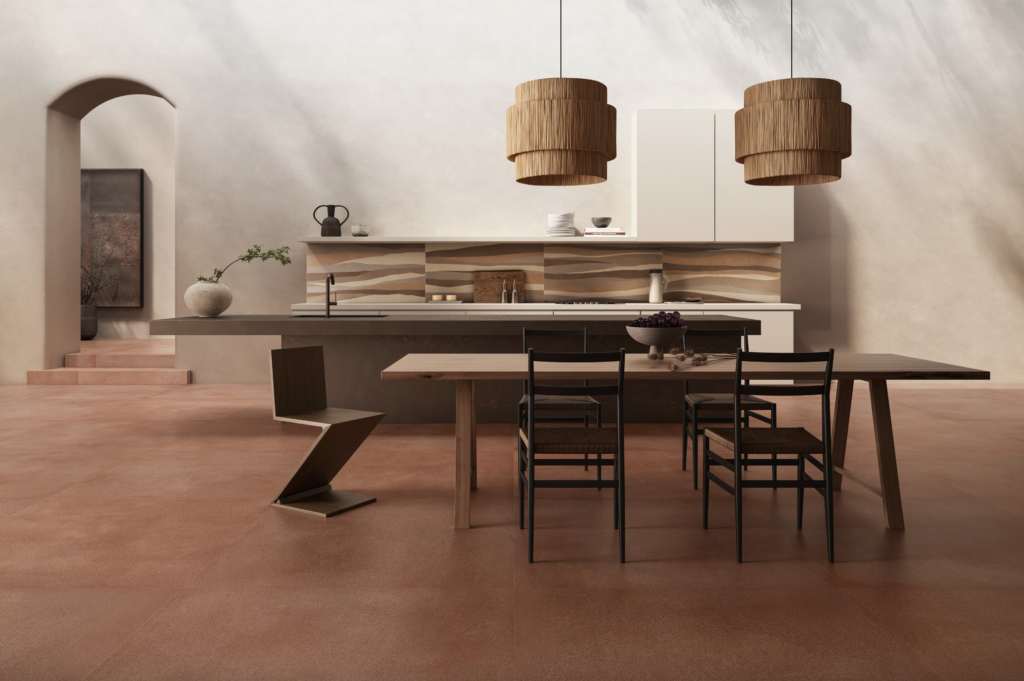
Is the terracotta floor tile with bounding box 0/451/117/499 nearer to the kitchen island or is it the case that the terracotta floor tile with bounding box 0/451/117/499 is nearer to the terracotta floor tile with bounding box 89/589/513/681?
the kitchen island

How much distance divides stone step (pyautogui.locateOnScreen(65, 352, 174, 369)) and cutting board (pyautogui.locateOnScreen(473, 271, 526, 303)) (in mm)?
3294

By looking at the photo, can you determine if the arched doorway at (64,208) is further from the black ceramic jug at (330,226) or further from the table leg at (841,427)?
the table leg at (841,427)

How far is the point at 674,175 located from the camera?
6875 mm

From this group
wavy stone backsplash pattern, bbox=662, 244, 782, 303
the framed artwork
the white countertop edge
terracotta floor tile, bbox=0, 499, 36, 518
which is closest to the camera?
terracotta floor tile, bbox=0, 499, 36, 518

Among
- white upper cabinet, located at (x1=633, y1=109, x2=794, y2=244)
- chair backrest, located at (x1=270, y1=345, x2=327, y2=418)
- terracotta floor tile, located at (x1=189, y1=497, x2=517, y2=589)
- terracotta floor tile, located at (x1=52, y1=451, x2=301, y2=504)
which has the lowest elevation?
terracotta floor tile, located at (x1=189, y1=497, x2=517, y2=589)

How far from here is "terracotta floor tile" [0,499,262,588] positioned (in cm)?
245

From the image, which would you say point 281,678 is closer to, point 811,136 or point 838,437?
point 838,437

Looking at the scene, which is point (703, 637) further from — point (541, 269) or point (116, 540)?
point (541, 269)

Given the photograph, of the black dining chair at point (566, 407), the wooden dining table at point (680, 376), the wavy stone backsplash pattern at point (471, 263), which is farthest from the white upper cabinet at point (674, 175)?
the wooden dining table at point (680, 376)

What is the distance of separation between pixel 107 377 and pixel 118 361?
1.22 feet

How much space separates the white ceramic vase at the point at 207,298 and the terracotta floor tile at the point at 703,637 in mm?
3659

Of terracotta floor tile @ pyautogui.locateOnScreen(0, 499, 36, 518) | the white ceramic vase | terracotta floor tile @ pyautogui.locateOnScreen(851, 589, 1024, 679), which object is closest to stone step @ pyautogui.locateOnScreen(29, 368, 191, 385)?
the white ceramic vase

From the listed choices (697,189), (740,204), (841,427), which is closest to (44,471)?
(841,427)

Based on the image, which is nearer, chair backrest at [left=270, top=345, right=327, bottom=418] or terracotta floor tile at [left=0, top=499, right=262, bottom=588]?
terracotta floor tile at [left=0, top=499, right=262, bottom=588]
